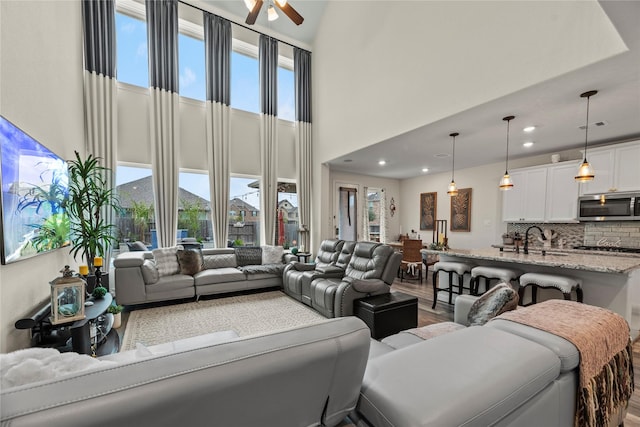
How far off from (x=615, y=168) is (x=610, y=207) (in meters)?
0.60

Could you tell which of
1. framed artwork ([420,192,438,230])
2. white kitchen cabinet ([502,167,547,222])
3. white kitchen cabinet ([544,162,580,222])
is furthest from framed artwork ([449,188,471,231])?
white kitchen cabinet ([544,162,580,222])

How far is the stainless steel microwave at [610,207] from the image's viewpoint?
3838 millimetres

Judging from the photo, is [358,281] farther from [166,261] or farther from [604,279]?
[166,261]

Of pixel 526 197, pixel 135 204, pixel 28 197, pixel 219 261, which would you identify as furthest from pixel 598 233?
pixel 135 204

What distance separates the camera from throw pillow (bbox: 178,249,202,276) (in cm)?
418

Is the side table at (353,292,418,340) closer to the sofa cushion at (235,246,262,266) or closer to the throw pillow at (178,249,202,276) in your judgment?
the sofa cushion at (235,246,262,266)

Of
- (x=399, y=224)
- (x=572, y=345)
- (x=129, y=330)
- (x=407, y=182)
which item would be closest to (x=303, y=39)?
(x=407, y=182)

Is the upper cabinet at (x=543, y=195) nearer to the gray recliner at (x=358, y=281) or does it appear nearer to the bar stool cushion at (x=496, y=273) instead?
the bar stool cushion at (x=496, y=273)

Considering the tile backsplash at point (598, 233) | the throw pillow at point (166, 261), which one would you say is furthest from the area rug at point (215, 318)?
the tile backsplash at point (598, 233)

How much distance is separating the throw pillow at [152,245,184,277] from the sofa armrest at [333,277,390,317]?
2.68 metres

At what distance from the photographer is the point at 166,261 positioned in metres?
→ 4.11

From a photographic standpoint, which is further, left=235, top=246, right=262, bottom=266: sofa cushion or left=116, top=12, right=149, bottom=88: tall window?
left=235, top=246, right=262, bottom=266: sofa cushion

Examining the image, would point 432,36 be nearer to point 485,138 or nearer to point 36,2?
point 485,138

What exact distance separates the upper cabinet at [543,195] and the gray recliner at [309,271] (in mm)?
3646
